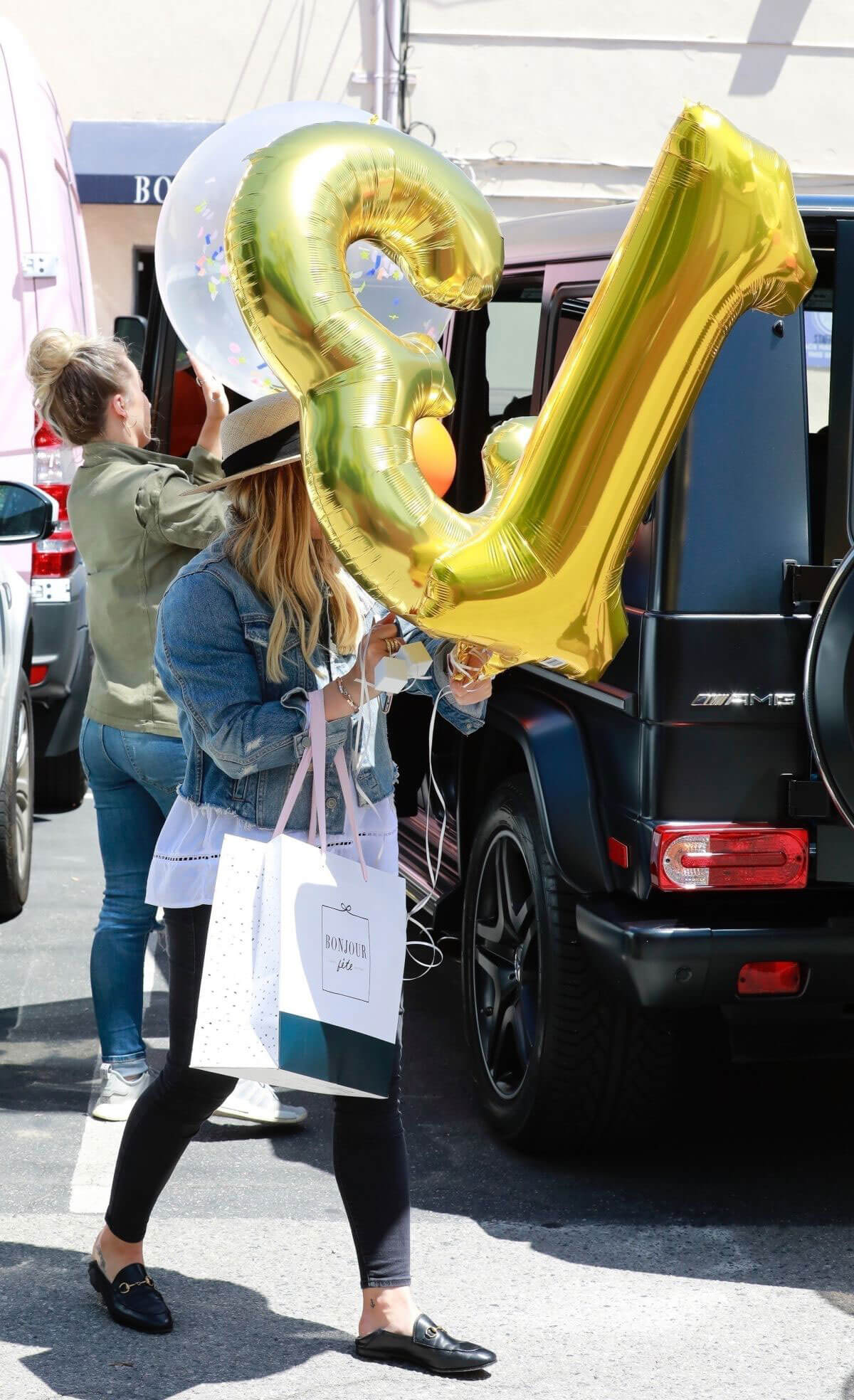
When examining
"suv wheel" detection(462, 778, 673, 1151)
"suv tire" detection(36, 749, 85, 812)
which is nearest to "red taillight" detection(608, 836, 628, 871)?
"suv wheel" detection(462, 778, 673, 1151)

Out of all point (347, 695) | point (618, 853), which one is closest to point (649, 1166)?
point (618, 853)

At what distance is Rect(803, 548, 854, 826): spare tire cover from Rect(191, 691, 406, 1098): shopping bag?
857mm

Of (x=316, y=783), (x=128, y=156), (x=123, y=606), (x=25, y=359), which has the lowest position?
(x=316, y=783)

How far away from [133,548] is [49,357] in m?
0.51

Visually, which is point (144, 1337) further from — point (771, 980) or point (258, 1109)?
point (771, 980)

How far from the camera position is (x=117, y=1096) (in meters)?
4.10

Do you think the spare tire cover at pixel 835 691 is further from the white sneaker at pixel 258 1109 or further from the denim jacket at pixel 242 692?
the white sneaker at pixel 258 1109

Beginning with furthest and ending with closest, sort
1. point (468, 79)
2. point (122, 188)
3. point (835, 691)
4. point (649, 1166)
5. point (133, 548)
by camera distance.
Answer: point (468, 79) < point (122, 188) < point (133, 548) < point (649, 1166) < point (835, 691)

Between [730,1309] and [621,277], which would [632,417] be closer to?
[621,277]

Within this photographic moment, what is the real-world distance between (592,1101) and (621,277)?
2.21m

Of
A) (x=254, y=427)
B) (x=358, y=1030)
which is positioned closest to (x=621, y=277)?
(x=254, y=427)

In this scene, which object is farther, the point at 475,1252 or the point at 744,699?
the point at 475,1252

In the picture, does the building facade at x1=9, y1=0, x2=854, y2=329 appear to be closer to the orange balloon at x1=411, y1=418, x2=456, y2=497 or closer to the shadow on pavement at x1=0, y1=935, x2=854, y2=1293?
the shadow on pavement at x1=0, y1=935, x2=854, y2=1293

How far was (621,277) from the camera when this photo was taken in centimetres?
201
